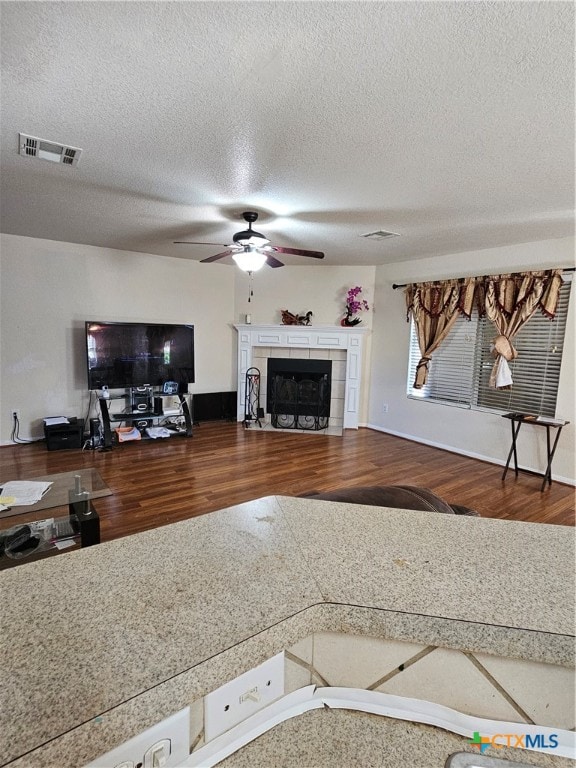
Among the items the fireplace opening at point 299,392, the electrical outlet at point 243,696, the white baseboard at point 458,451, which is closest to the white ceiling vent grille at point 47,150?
the electrical outlet at point 243,696

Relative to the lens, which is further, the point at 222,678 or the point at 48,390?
the point at 48,390

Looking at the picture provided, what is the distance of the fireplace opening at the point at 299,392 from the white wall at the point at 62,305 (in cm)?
162

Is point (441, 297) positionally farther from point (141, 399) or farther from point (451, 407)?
point (141, 399)

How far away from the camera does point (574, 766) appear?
0.59 m

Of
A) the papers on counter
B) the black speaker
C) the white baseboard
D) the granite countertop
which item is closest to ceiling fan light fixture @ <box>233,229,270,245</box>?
→ the papers on counter

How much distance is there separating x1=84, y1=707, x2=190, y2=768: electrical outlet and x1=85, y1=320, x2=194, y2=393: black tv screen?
4.88m

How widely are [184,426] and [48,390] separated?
1751 mm

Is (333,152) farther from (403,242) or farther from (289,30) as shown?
(403,242)

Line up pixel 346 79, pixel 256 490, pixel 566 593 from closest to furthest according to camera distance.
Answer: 1. pixel 566 593
2. pixel 346 79
3. pixel 256 490

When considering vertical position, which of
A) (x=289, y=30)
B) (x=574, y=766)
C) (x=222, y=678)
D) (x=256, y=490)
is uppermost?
(x=289, y=30)

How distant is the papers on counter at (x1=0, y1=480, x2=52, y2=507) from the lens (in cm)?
221

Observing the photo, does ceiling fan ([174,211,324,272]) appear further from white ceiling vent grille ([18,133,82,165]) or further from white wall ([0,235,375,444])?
white wall ([0,235,375,444])

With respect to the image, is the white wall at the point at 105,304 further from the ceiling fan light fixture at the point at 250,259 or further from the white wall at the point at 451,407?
the ceiling fan light fixture at the point at 250,259

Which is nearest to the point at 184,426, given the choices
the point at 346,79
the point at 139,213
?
the point at 139,213
